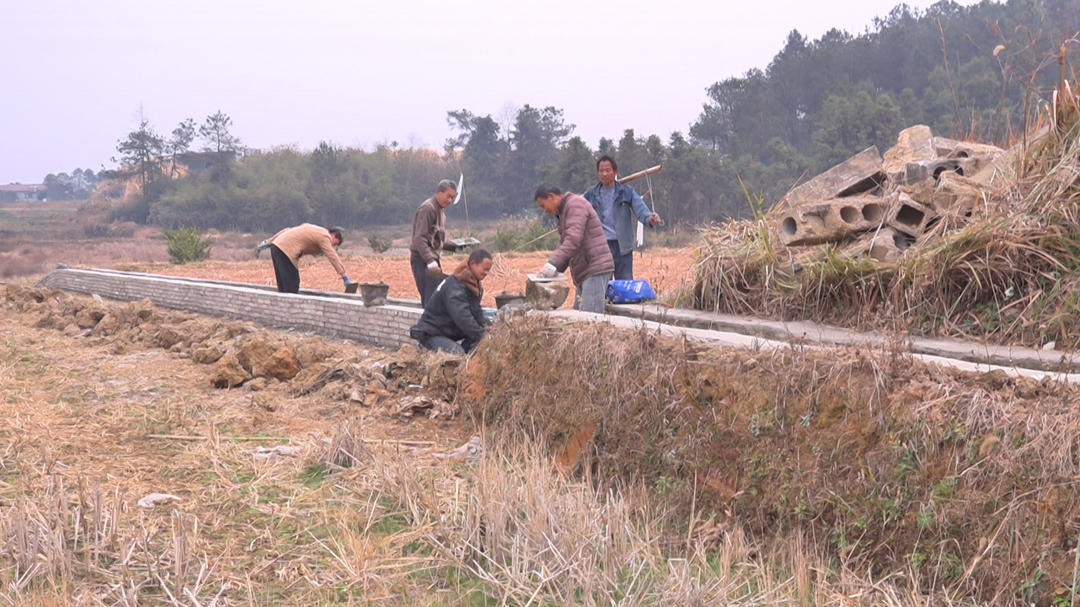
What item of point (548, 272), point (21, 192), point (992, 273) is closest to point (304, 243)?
point (548, 272)

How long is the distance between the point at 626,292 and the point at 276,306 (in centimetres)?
534

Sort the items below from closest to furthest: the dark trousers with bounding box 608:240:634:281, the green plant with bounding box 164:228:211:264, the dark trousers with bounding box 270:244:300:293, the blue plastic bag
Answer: the blue plastic bag, the dark trousers with bounding box 608:240:634:281, the dark trousers with bounding box 270:244:300:293, the green plant with bounding box 164:228:211:264

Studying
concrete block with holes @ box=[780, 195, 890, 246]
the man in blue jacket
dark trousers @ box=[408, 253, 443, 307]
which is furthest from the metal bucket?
concrete block with holes @ box=[780, 195, 890, 246]

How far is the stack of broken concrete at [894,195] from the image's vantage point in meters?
6.33

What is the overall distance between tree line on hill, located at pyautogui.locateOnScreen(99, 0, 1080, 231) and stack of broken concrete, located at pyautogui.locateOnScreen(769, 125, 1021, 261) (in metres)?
11.3

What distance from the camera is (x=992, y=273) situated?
5324 millimetres

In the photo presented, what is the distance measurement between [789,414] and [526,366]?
2126 mm

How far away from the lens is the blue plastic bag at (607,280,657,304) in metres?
7.63

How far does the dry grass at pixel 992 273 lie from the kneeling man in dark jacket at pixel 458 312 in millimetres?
2184

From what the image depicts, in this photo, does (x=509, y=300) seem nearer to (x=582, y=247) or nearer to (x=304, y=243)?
(x=582, y=247)

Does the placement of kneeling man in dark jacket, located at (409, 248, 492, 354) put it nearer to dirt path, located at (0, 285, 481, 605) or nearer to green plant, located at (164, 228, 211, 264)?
dirt path, located at (0, 285, 481, 605)

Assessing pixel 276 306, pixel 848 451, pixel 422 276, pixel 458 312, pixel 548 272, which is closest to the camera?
pixel 848 451

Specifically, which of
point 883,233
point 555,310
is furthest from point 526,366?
point 883,233

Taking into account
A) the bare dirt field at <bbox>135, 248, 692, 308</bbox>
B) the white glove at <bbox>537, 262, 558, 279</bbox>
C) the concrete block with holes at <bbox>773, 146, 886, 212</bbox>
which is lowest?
the bare dirt field at <bbox>135, 248, 692, 308</bbox>
